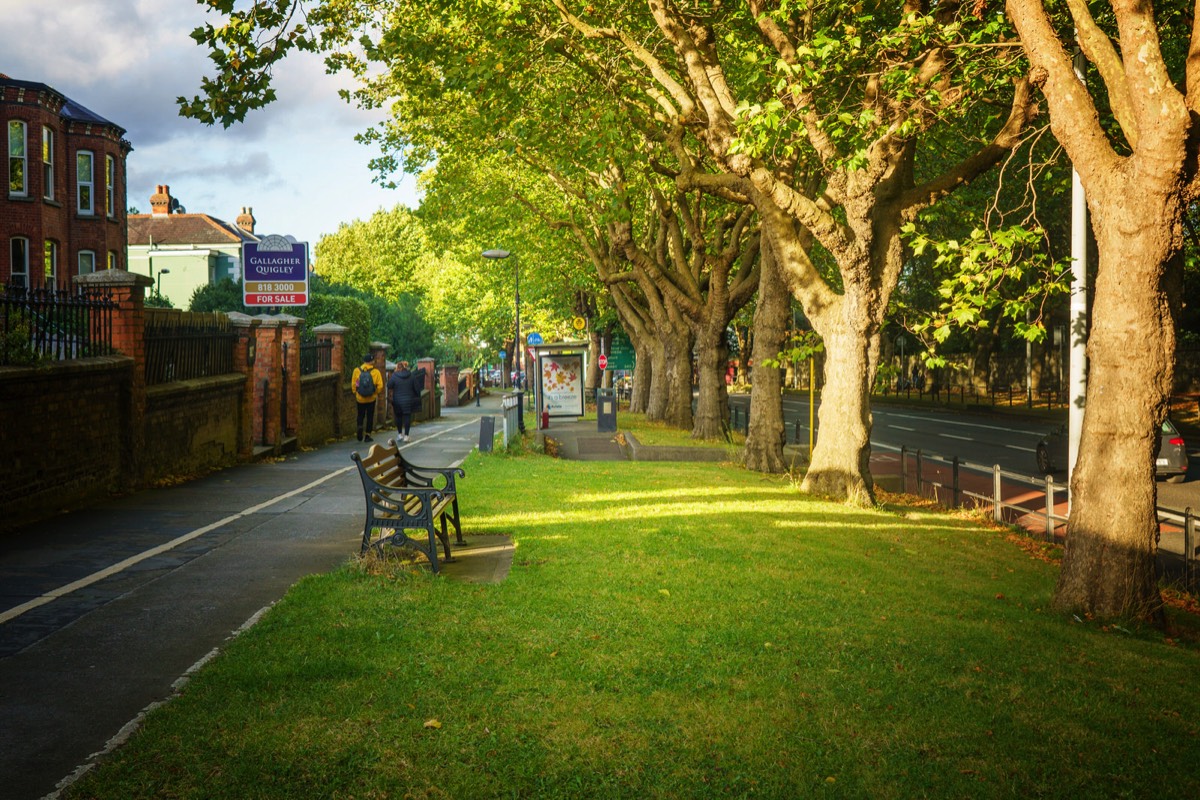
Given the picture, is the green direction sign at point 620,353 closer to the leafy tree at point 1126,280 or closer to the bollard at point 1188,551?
the bollard at point 1188,551

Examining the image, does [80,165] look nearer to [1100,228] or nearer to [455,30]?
[455,30]

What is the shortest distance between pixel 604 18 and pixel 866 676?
1414 cm

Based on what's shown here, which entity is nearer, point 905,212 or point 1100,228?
point 1100,228

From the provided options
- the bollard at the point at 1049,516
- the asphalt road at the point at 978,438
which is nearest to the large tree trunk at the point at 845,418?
the bollard at the point at 1049,516

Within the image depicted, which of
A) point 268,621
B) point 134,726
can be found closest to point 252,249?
point 268,621

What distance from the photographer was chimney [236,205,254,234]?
77812 mm

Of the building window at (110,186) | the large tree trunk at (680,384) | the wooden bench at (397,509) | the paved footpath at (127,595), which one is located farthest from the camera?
the building window at (110,186)

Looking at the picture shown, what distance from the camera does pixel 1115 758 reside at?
4984 millimetres

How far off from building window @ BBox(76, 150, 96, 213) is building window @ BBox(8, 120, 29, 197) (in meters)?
3.79

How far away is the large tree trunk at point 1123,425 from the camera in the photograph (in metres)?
8.11

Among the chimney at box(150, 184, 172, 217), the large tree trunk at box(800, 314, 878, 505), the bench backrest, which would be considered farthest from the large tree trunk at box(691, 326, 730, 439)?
the chimney at box(150, 184, 172, 217)

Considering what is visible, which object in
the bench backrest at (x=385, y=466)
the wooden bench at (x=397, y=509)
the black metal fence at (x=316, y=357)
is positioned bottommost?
the wooden bench at (x=397, y=509)

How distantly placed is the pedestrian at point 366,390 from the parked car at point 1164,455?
564 inches

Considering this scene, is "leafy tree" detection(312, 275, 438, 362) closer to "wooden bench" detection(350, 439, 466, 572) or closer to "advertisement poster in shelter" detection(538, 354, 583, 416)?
"advertisement poster in shelter" detection(538, 354, 583, 416)
